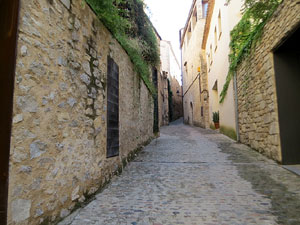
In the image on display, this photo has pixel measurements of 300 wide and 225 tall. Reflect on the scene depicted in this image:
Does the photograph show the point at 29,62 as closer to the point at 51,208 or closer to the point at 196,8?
the point at 51,208

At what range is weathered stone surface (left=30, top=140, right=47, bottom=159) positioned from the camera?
174 cm

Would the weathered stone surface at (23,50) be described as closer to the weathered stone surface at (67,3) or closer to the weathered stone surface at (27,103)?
the weathered stone surface at (27,103)

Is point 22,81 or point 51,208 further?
point 51,208

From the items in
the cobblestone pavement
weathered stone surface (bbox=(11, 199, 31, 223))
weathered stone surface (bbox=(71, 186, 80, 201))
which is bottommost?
the cobblestone pavement

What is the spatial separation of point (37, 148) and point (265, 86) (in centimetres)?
489

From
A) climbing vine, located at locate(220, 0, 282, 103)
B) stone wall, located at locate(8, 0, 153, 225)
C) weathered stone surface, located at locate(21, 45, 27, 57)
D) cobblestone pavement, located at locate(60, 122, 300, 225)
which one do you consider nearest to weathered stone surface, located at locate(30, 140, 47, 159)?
stone wall, located at locate(8, 0, 153, 225)

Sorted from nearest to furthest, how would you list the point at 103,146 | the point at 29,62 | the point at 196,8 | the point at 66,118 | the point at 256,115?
the point at 29,62, the point at 66,118, the point at 103,146, the point at 256,115, the point at 196,8

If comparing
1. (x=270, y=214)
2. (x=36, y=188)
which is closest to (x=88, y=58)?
(x=36, y=188)

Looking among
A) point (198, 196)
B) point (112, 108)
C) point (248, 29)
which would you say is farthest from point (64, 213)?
point (248, 29)

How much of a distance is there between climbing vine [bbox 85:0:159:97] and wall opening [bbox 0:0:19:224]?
4.83 feet

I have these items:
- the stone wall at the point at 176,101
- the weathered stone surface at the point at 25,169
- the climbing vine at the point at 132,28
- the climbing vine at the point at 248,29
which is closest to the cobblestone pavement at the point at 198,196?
the weathered stone surface at the point at 25,169

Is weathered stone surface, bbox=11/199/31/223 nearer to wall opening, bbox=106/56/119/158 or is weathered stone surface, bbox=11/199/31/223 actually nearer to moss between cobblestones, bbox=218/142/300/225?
wall opening, bbox=106/56/119/158

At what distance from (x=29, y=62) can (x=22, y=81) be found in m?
0.19

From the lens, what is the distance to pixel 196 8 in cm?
1712
